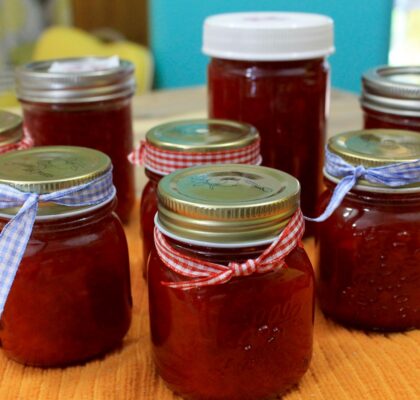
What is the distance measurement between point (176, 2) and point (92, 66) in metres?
1.13

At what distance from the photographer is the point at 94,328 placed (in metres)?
0.58

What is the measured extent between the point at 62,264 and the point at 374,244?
278 mm

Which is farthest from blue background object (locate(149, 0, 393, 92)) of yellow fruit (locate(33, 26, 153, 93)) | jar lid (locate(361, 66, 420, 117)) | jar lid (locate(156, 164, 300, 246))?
jar lid (locate(156, 164, 300, 246))

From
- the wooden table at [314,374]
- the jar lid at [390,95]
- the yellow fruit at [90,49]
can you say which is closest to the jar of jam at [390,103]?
the jar lid at [390,95]

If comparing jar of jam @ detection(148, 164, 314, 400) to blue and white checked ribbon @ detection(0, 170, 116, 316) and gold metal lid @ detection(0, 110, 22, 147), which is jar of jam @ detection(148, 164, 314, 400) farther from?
gold metal lid @ detection(0, 110, 22, 147)

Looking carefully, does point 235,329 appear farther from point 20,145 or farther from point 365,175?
point 20,145

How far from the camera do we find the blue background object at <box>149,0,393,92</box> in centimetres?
147

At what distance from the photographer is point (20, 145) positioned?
73 cm

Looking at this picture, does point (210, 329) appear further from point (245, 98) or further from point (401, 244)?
point (245, 98)

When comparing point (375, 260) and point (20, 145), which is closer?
point (375, 260)

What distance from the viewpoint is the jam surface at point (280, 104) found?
757mm

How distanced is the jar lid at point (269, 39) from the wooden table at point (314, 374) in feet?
0.98

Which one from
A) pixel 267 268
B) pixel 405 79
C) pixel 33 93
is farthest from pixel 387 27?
pixel 267 268

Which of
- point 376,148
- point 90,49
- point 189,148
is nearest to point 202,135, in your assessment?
point 189,148
